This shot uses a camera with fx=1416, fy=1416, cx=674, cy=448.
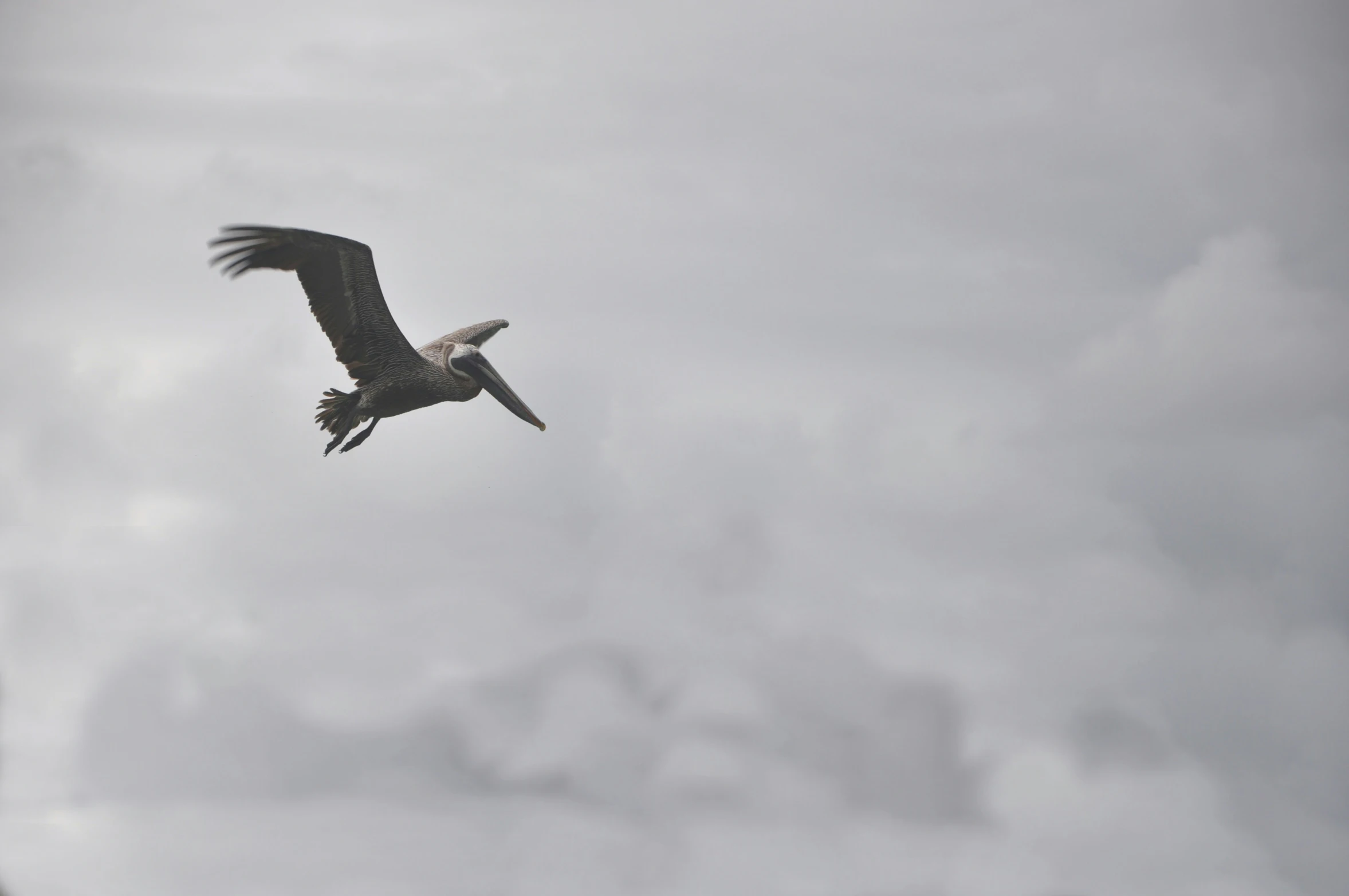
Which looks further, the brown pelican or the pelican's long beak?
the pelican's long beak

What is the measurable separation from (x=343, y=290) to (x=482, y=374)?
4.13m

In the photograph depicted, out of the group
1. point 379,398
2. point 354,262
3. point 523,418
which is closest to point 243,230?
point 354,262

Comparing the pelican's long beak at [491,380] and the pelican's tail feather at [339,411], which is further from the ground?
the pelican's long beak at [491,380]

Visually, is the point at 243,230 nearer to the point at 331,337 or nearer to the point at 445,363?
the point at 331,337

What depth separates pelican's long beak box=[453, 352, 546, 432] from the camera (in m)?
33.9

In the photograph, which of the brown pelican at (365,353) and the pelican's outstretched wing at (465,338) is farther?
the pelican's outstretched wing at (465,338)

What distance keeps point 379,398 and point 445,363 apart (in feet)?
7.76

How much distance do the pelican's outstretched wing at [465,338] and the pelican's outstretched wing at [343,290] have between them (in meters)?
1.99

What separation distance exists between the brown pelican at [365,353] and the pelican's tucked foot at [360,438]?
30 mm

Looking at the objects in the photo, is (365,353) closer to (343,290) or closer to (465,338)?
(343,290)

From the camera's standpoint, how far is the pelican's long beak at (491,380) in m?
33.9

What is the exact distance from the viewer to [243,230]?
27391 mm

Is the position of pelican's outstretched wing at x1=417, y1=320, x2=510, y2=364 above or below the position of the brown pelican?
above

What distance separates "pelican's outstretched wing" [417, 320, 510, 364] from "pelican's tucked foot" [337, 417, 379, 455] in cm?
243
